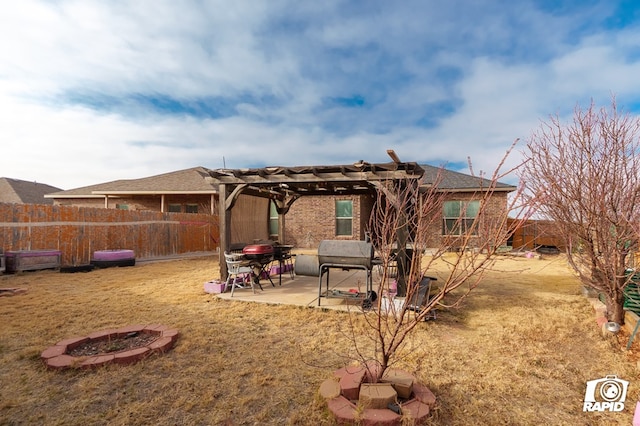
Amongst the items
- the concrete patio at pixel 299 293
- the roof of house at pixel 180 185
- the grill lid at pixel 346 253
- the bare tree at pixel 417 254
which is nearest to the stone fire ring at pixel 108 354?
the concrete patio at pixel 299 293

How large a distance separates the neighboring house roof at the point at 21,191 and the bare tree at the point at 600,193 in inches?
1278

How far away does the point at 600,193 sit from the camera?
4.26 meters

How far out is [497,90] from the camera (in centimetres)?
959

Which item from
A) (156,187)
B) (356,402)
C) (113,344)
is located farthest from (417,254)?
(156,187)

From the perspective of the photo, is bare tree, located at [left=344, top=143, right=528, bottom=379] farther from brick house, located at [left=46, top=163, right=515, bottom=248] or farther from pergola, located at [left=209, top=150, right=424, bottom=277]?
brick house, located at [left=46, top=163, right=515, bottom=248]

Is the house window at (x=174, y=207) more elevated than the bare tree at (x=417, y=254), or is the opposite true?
the house window at (x=174, y=207)

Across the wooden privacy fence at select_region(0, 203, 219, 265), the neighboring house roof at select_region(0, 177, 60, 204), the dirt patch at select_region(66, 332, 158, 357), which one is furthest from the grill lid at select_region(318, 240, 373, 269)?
the neighboring house roof at select_region(0, 177, 60, 204)

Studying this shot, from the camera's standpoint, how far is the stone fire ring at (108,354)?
339 cm

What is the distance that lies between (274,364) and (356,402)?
1.30 meters

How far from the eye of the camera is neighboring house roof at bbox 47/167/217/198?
18688mm

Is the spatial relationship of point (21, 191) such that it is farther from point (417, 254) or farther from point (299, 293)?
point (417, 254)

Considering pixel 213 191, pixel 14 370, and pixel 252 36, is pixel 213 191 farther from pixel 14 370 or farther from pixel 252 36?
pixel 14 370

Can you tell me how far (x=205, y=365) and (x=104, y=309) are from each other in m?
3.51

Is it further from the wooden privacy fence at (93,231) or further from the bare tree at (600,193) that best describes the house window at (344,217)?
the bare tree at (600,193)
